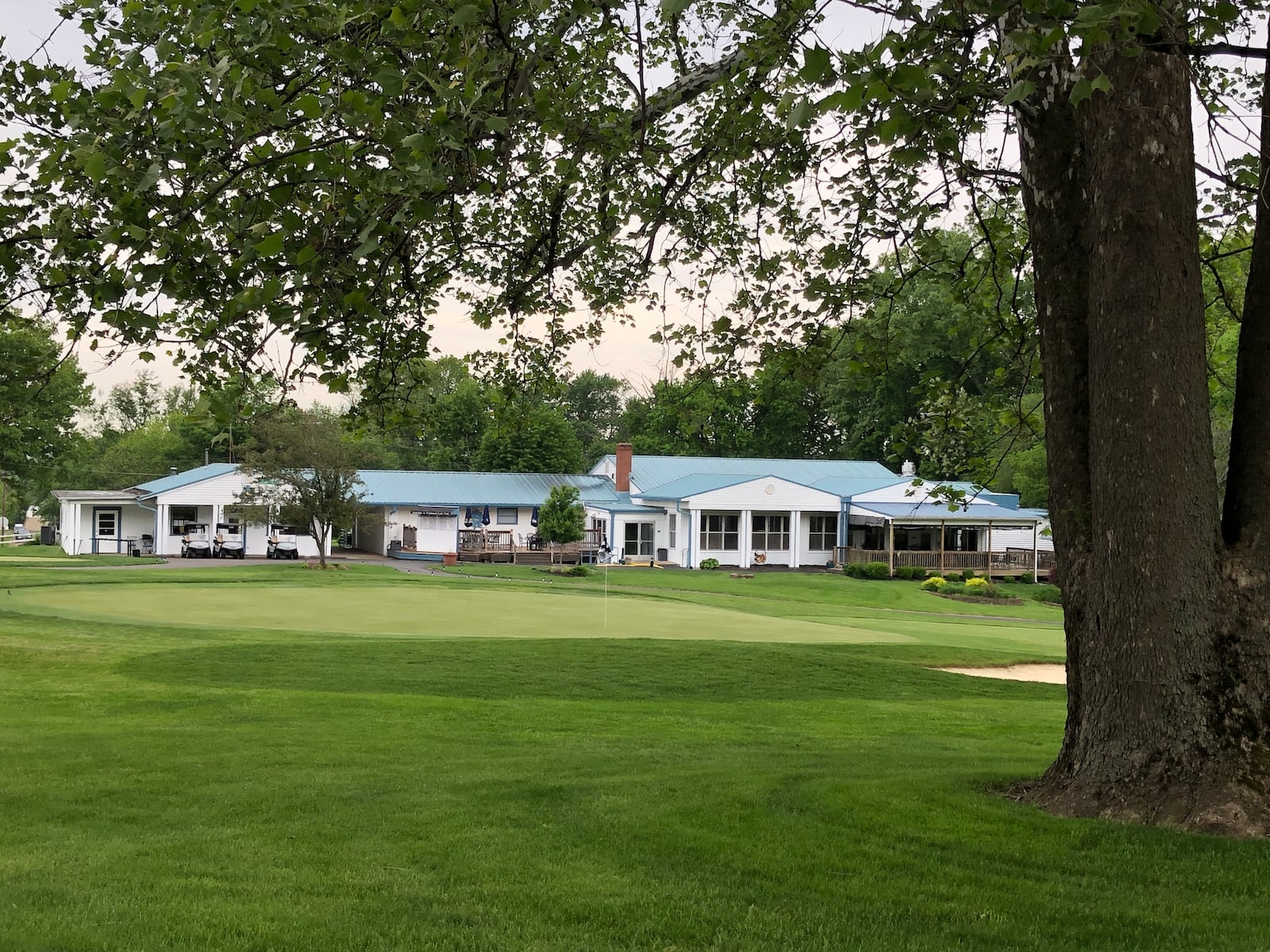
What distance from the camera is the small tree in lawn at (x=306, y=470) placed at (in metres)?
43.2

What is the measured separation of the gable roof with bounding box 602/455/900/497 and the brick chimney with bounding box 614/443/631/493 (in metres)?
4.30

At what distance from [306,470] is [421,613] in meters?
20.1

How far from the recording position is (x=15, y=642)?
17578mm

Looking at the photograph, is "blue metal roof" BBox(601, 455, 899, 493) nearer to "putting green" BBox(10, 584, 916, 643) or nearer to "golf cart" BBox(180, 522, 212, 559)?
"golf cart" BBox(180, 522, 212, 559)

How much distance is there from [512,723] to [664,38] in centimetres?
696

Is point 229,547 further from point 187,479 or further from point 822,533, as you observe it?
point 822,533

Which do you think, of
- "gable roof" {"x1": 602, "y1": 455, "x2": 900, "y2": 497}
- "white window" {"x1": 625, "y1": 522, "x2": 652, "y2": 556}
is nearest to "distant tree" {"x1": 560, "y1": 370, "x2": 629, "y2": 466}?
"gable roof" {"x1": 602, "y1": 455, "x2": 900, "y2": 497}

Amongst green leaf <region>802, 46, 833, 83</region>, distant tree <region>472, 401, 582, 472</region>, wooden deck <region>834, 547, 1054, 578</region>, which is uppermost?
distant tree <region>472, 401, 582, 472</region>

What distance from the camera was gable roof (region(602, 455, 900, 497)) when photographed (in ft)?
193

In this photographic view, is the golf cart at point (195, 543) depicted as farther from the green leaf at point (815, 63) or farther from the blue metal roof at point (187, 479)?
the green leaf at point (815, 63)

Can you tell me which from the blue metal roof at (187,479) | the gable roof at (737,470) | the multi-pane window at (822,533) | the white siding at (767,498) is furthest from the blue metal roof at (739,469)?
the blue metal roof at (187,479)

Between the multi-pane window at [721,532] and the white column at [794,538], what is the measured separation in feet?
8.43

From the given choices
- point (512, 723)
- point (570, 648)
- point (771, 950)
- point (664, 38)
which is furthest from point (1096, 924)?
point (570, 648)

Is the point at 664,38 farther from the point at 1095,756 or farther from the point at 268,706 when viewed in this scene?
the point at 268,706
